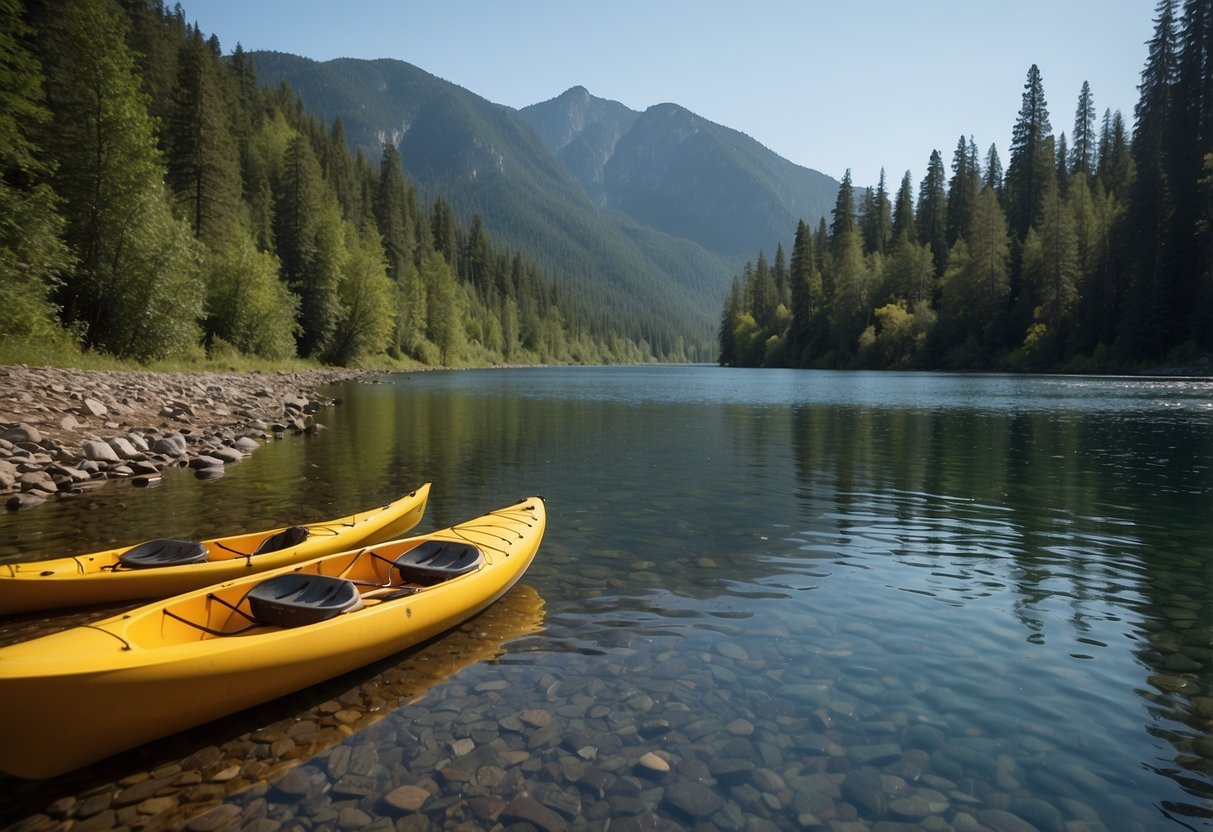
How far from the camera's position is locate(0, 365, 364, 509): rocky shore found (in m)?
12.6

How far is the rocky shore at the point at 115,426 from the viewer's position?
41.3 feet

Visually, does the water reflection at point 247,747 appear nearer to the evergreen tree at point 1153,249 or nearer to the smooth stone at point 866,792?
the smooth stone at point 866,792

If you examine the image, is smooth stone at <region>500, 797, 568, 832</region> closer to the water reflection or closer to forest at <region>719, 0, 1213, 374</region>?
the water reflection

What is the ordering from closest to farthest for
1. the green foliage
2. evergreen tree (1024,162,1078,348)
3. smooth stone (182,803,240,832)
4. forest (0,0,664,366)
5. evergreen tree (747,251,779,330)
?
smooth stone (182,803,240,832), forest (0,0,664,366), the green foliage, evergreen tree (1024,162,1078,348), evergreen tree (747,251,779,330)

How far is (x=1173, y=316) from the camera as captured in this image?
47406mm

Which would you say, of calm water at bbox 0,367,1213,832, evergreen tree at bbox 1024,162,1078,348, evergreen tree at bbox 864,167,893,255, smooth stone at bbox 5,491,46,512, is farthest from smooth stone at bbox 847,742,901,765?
evergreen tree at bbox 864,167,893,255

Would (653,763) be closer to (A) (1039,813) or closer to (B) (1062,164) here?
(A) (1039,813)

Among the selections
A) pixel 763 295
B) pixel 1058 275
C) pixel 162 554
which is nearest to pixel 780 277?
pixel 763 295

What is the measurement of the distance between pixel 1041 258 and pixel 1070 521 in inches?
2358

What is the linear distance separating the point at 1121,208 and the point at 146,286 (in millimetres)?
64757

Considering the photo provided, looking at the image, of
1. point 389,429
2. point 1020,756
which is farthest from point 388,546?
point 389,429

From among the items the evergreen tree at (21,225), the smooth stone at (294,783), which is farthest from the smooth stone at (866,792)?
the evergreen tree at (21,225)

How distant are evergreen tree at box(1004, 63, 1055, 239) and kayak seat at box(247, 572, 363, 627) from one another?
81.9 m

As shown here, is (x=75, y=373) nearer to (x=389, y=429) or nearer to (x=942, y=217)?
(x=389, y=429)
